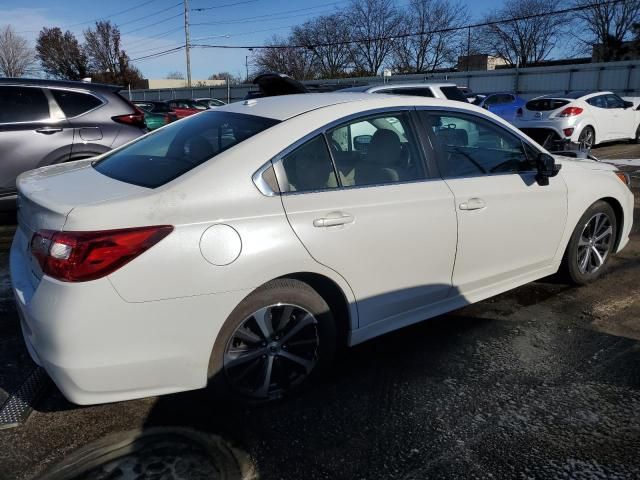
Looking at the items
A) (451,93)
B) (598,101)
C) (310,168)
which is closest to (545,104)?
(598,101)

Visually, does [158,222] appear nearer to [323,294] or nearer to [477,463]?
[323,294]

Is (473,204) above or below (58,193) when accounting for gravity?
below

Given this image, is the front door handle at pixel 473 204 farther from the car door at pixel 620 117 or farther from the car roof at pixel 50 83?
the car door at pixel 620 117

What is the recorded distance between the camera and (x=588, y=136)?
13195mm

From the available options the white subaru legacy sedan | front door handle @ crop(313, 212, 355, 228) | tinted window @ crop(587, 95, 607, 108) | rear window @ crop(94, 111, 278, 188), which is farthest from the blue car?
front door handle @ crop(313, 212, 355, 228)

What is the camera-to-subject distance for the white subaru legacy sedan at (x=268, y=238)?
2301mm

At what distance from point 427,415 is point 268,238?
121cm

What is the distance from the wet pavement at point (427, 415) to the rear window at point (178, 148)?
3.95ft

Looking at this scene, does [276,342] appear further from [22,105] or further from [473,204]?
[22,105]

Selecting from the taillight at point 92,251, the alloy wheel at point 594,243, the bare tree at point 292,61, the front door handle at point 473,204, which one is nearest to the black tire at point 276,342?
the taillight at point 92,251

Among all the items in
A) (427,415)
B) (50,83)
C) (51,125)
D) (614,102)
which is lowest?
(427,415)

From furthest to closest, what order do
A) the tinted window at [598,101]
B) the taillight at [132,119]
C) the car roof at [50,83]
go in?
the tinted window at [598,101]
the taillight at [132,119]
the car roof at [50,83]

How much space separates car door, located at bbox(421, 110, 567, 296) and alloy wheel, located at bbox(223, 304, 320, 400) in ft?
3.60

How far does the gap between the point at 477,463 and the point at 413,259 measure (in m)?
1.12
